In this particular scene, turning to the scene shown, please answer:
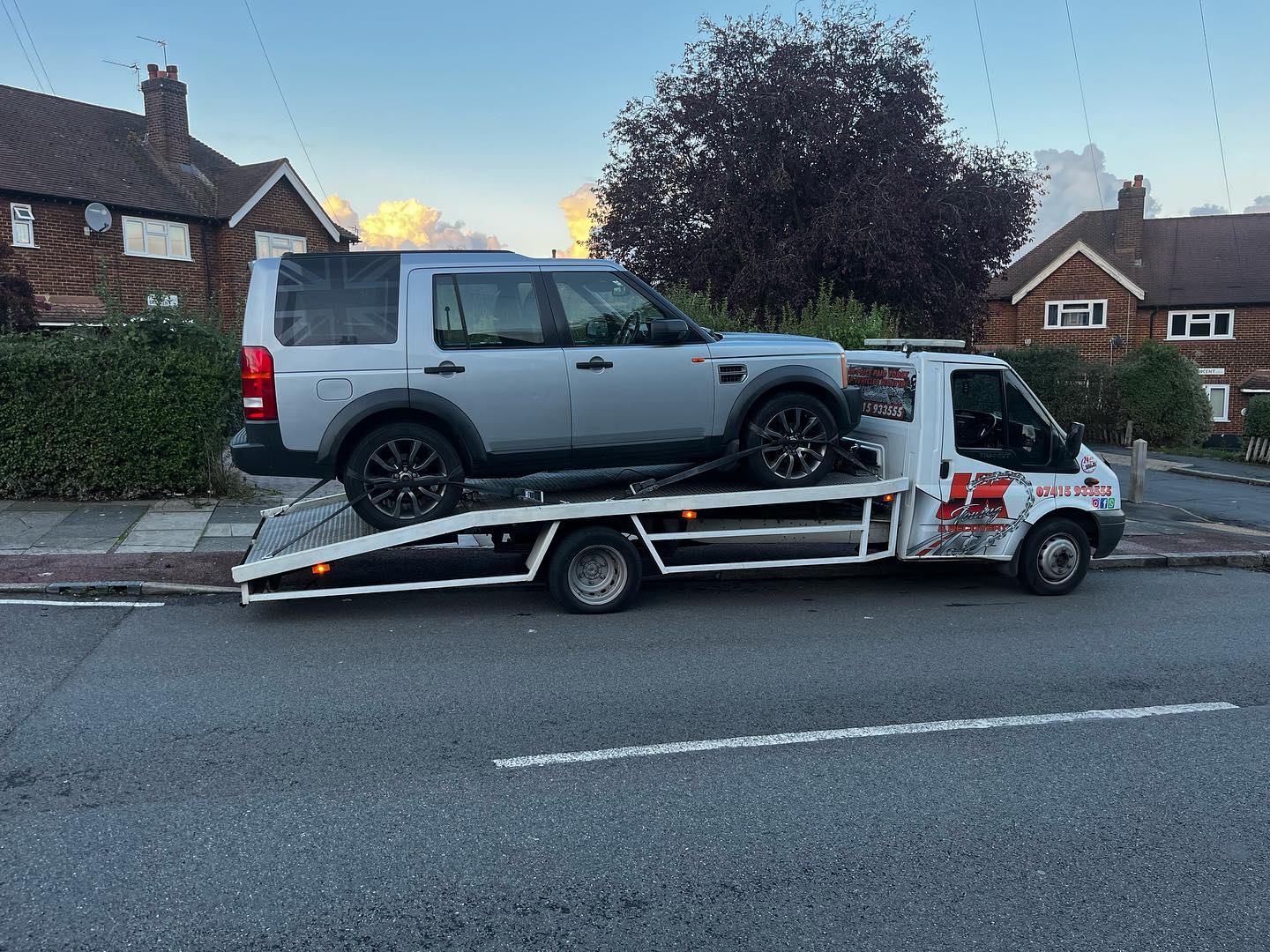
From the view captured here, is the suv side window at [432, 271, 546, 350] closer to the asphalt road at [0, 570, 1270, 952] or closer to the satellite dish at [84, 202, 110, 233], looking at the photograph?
the asphalt road at [0, 570, 1270, 952]

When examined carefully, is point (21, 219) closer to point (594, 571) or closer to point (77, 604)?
point (77, 604)

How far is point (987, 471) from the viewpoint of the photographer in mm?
7988

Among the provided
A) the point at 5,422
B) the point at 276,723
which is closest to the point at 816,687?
the point at 276,723

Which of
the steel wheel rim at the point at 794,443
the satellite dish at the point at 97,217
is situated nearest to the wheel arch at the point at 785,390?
the steel wheel rim at the point at 794,443

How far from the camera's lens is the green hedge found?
1098 cm

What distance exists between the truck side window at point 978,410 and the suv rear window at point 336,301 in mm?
4465

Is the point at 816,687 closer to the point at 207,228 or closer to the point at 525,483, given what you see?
the point at 525,483

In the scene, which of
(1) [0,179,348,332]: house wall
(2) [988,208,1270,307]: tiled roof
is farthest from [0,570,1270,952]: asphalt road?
(2) [988,208,1270,307]: tiled roof

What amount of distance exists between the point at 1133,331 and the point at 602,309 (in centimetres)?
3613

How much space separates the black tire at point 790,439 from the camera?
298 inches

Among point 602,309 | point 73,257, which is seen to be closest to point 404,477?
point 602,309

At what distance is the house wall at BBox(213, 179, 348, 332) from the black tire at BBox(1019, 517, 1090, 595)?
80.8ft

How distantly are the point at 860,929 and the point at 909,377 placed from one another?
5421 millimetres

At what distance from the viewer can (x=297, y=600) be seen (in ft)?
25.6
